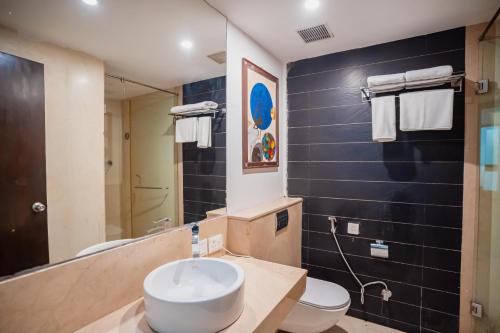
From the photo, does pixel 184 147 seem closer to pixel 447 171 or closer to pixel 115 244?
pixel 115 244

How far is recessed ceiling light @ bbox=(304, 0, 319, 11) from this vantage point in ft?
4.92

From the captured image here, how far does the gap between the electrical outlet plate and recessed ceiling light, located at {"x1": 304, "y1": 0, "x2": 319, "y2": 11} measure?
1.60 meters

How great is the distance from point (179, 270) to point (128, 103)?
84 centimetres

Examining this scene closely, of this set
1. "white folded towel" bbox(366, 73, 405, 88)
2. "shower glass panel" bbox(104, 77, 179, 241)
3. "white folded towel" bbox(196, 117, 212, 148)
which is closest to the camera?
"shower glass panel" bbox(104, 77, 179, 241)

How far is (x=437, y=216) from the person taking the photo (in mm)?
1864

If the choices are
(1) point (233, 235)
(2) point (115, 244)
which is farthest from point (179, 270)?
(1) point (233, 235)

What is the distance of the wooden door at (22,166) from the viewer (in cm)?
78

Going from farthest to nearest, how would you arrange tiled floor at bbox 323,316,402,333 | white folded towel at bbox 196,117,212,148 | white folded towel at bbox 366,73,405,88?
tiled floor at bbox 323,316,402,333 < white folded towel at bbox 366,73,405,88 < white folded towel at bbox 196,117,212,148

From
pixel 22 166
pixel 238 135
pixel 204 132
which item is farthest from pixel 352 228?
pixel 22 166

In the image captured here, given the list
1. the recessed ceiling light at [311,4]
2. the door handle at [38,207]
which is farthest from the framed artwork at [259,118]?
the door handle at [38,207]

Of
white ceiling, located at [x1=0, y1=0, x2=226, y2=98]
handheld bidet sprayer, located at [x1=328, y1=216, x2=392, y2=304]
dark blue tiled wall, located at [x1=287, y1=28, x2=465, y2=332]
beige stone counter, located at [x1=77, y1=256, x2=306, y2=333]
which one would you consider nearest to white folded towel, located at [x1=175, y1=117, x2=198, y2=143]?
white ceiling, located at [x1=0, y1=0, x2=226, y2=98]

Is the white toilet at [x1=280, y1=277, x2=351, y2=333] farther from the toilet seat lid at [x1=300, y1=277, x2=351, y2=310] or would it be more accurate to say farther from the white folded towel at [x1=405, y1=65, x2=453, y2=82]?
the white folded towel at [x1=405, y1=65, x2=453, y2=82]

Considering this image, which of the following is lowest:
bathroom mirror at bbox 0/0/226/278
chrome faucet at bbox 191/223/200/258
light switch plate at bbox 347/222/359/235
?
light switch plate at bbox 347/222/359/235

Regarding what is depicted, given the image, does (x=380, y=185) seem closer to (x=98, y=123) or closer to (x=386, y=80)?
(x=386, y=80)
